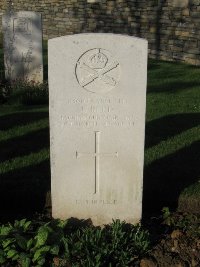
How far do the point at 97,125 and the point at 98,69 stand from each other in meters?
0.46

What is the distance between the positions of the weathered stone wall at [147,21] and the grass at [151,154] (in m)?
3.61

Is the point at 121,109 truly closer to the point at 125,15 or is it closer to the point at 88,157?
the point at 88,157

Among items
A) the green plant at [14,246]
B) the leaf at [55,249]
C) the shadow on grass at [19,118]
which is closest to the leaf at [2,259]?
the green plant at [14,246]

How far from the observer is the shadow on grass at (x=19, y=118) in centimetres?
699

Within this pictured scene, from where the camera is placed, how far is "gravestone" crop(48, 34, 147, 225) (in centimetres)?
368

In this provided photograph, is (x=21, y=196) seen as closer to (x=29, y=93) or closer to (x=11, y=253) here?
(x=11, y=253)

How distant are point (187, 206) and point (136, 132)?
1.11 meters

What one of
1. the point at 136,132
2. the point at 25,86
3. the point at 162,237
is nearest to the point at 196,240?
the point at 162,237

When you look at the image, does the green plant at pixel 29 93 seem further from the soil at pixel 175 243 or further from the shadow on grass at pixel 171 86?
the soil at pixel 175 243

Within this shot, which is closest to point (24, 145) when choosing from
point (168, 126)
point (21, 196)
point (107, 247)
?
point (21, 196)

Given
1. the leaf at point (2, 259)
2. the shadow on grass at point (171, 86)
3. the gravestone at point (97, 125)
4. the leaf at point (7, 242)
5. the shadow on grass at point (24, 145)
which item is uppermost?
the gravestone at point (97, 125)

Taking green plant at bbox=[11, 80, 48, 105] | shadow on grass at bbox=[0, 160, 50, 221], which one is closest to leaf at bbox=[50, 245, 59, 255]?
shadow on grass at bbox=[0, 160, 50, 221]

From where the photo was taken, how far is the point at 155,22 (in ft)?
44.6

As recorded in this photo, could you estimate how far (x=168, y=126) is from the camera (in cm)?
702
